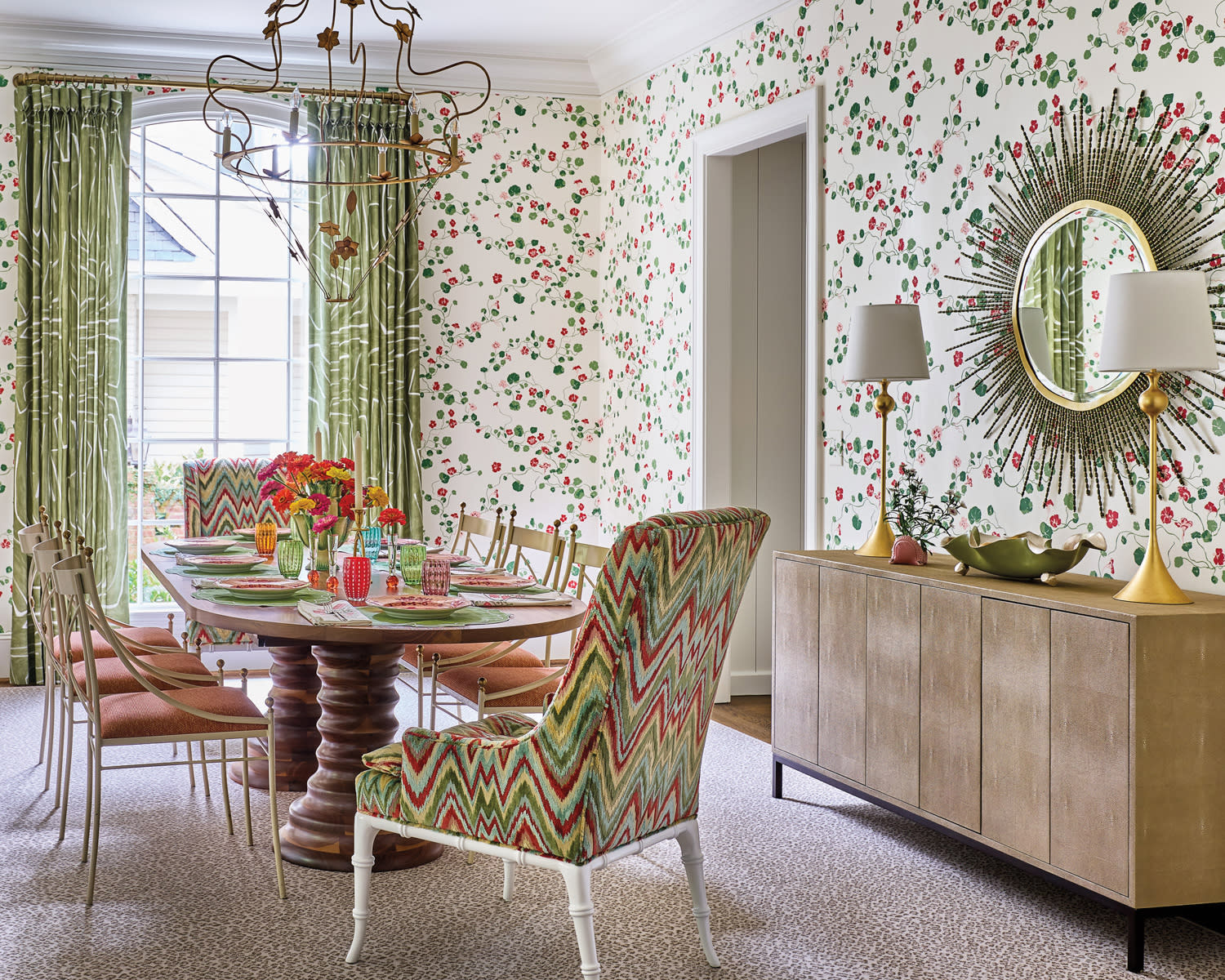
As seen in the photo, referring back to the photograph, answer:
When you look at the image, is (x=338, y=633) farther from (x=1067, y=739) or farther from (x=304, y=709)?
(x=1067, y=739)

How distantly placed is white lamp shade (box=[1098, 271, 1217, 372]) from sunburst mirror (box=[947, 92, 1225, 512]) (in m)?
0.25

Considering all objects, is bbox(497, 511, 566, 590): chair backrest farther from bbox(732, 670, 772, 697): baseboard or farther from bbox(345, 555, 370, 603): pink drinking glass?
bbox(732, 670, 772, 697): baseboard

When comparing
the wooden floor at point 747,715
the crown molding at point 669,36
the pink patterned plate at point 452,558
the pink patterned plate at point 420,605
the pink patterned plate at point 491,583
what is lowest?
the wooden floor at point 747,715

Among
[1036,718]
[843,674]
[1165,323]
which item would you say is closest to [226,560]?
[843,674]

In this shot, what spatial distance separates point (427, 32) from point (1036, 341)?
354 cm

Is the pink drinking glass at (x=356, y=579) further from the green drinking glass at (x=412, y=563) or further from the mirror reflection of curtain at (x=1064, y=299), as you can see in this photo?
the mirror reflection of curtain at (x=1064, y=299)

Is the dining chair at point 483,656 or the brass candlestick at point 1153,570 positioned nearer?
the brass candlestick at point 1153,570

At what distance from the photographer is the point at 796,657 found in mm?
3914

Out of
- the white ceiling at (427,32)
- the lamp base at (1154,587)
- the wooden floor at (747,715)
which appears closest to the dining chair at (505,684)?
the lamp base at (1154,587)

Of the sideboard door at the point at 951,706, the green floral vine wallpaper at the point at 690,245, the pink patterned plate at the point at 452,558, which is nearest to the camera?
the sideboard door at the point at 951,706

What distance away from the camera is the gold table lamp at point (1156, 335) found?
2766 mm

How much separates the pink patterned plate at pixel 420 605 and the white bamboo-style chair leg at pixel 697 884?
31.6 inches

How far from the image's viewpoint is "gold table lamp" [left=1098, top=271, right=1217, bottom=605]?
2.77 metres

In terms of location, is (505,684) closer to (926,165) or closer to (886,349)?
(886,349)
